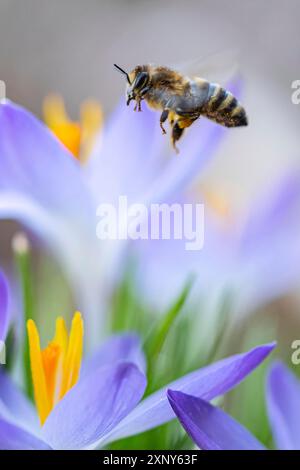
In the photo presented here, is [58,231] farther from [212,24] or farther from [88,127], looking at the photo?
[212,24]

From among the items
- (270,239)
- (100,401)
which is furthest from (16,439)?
(270,239)

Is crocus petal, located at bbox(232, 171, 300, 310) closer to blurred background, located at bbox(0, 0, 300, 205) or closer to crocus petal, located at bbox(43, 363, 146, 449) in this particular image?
blurred background, located at bbox(0, 0, 300, 205)

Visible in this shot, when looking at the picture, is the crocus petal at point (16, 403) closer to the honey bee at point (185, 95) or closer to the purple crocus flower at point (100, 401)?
the purple crocus flower at point (100, 401)

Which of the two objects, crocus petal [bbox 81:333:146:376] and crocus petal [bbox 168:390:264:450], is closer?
crocus petal [bbox 168:390:264:450]

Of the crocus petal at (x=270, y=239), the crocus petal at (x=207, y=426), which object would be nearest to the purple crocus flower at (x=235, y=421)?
the crocus petal at (x=207, y=426)

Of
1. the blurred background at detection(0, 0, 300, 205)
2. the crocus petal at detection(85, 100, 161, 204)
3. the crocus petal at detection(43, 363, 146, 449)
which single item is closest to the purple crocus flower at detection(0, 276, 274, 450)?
the crocus petal at detection(43, 363, 146, 449)

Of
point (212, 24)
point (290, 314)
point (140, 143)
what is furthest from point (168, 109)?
point (290, 314)

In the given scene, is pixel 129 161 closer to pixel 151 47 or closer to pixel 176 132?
pixel 176 132
